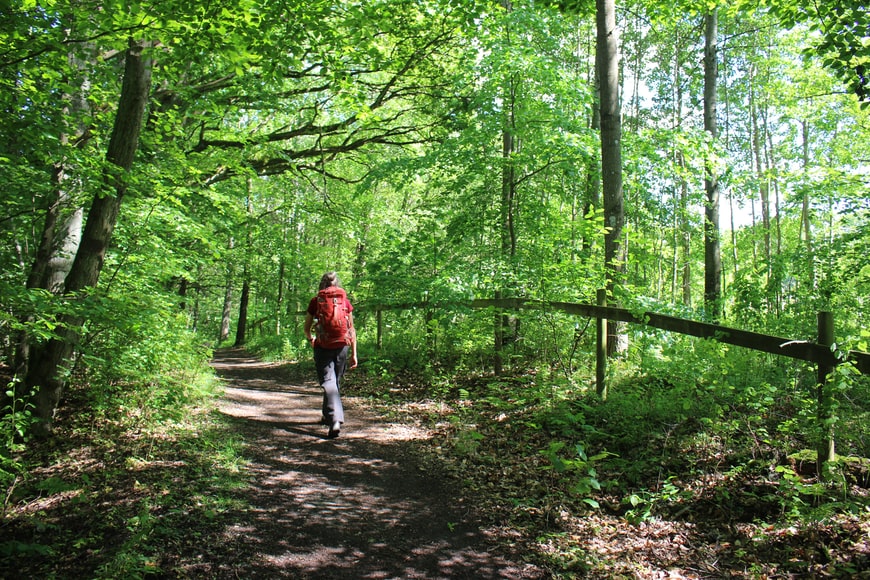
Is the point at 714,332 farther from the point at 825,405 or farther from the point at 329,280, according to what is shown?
the point at 329,280

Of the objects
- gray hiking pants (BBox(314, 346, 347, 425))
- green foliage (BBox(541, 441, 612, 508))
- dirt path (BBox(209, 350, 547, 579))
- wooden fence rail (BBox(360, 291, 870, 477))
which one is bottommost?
dirt path (BBox(209, 350, 547, 579))

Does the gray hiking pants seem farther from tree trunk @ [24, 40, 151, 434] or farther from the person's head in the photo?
tree trunk @ [24, 40, 151, 434]

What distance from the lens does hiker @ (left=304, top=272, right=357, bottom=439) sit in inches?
245

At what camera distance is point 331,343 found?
6320 mm

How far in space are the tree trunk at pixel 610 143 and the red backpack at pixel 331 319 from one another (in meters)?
3.57

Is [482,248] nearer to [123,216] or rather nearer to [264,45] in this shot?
[264,45]

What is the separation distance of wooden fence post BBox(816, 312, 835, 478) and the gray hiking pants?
4.76 m

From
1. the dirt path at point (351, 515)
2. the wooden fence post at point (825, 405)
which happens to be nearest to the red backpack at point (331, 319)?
the dirt path at point (351, 515)

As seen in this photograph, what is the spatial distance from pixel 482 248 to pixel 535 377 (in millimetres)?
3038

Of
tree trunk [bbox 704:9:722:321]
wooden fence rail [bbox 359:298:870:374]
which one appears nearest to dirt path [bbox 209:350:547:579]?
wooden fence rail [bbox 359:298:870:374]

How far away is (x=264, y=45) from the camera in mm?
6004

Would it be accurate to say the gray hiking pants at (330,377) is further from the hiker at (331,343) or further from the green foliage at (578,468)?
the green foliage at (578,468)

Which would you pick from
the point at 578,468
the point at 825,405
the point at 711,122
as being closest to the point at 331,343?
the point at 578,468

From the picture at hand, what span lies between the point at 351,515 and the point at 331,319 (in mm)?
2717
